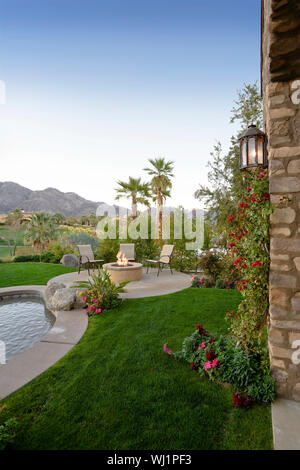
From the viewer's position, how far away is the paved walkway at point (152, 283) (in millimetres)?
5914

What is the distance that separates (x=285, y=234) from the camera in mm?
2162

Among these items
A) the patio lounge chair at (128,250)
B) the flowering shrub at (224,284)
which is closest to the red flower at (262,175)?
the flowering shrub at (224,284)

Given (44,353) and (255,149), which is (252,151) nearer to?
(255,149)

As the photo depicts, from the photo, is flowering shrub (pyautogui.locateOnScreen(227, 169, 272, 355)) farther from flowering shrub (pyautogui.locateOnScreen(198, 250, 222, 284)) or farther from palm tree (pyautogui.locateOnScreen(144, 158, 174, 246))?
palm tree (pyautogui.locateOnScreen(144, 158, 174, 246))

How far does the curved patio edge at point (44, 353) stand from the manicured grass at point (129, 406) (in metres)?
0.13

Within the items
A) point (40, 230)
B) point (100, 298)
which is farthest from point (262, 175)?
point (40, 230)

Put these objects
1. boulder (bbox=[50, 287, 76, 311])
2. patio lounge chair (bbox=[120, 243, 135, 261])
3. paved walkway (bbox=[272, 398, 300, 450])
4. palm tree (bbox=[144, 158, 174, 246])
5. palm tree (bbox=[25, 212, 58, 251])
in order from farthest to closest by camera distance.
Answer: palm tree (bbox=[144, 158, 174, 246]) → palm tree (bbox=[25, 212, 58, 251]) → patio lounge chair (bbox=[120, 243, 135, 261]) → boulder (bbox=[50, 287, 76, 311]) → paved walkway (bbox=[272, 398, 300, 450])

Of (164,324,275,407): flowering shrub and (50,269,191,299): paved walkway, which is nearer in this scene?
(164,324,275,407): flowering shrub

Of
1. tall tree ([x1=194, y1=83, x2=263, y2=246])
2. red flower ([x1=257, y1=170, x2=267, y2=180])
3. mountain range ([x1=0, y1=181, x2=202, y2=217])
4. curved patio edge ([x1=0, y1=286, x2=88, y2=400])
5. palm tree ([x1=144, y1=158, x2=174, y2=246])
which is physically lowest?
curved patio edge ([x1=0, y1=286, x2=88, y2=400])

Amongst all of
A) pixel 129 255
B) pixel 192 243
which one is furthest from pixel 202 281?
pixel 129 255

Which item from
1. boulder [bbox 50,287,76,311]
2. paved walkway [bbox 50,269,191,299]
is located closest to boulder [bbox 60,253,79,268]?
paved walkway [bbox 50,269,191,299]

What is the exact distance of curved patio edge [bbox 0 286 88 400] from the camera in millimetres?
2553

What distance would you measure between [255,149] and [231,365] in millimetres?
2249

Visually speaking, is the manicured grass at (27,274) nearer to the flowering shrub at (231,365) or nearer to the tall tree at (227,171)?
the tall tree at (227,171)
